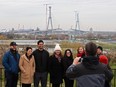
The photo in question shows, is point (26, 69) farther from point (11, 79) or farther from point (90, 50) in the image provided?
point (90, 50)

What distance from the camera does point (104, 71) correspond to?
4.53 m

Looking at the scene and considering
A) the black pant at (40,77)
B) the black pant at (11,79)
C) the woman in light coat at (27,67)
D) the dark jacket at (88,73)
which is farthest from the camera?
the black pant at (40,77)

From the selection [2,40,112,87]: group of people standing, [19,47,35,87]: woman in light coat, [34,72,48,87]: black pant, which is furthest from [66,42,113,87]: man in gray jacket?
[34,72,48,87]: black pant

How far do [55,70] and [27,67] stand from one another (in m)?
0.73

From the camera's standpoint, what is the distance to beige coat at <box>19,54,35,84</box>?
8508 mm

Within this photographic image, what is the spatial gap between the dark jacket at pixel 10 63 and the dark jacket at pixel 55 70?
878mm

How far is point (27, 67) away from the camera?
8570 mm

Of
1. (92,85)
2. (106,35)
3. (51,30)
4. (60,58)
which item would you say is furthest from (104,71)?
(106,35)

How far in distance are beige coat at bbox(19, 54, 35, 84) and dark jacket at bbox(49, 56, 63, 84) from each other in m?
0.48

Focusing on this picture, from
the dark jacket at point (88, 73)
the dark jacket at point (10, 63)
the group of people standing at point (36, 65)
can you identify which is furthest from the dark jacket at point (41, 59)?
the dark jacket at point (88, 73)

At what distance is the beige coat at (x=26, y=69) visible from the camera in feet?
27.9

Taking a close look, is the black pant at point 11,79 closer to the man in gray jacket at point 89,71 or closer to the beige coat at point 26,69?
the beige coat at point 26,69

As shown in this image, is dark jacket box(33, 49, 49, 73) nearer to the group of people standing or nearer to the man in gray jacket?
the group of people standing

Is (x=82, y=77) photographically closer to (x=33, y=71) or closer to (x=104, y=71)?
(x=104, y=71)
